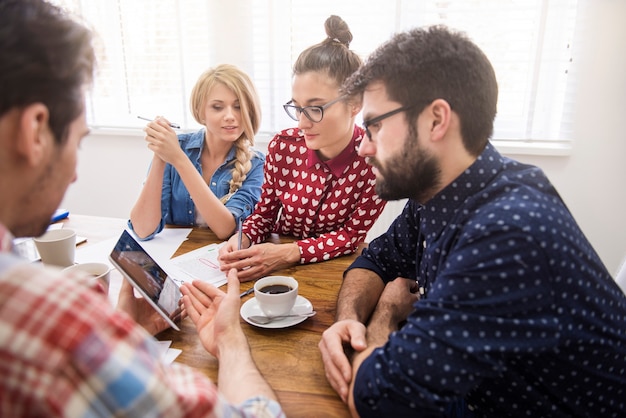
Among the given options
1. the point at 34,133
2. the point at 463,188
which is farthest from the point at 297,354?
the point at 34,133

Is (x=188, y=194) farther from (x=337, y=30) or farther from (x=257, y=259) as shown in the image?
(x=337, y=30)

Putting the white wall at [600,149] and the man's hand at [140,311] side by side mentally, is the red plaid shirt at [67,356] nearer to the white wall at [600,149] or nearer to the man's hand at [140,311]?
the man's hand at [140,311]

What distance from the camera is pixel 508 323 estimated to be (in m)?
0.73

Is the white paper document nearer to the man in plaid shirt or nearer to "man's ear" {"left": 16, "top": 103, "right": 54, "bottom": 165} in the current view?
the man in plaid shirt

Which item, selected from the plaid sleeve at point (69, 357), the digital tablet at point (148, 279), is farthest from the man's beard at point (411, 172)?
the plaid sleeve at point (69, 357)

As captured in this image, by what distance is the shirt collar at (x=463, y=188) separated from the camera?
93 centimetres

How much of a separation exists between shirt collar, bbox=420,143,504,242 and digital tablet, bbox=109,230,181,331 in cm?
61

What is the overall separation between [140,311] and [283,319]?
32 centimetres

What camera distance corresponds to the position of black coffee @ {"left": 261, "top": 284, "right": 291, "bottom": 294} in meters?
1.07

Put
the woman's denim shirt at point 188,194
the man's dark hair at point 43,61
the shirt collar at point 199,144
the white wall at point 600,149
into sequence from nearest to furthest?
the man's dark hair at point 43,61
the woman's denim shirt at point 188,194
the shirt collar at point 199,144
the white wall at point 600,149

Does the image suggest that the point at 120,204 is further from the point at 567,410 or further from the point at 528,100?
the point at 567,410

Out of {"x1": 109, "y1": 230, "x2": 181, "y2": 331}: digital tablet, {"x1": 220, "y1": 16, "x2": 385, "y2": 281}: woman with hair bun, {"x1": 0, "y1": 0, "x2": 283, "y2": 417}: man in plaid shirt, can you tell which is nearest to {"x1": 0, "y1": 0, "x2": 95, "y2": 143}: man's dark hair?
{"x1": 0, "y1": 0, "x2": 283, "y2": 417}: man in plaid shirt

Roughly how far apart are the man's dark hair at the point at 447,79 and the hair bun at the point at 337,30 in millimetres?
659

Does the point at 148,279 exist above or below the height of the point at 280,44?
below
